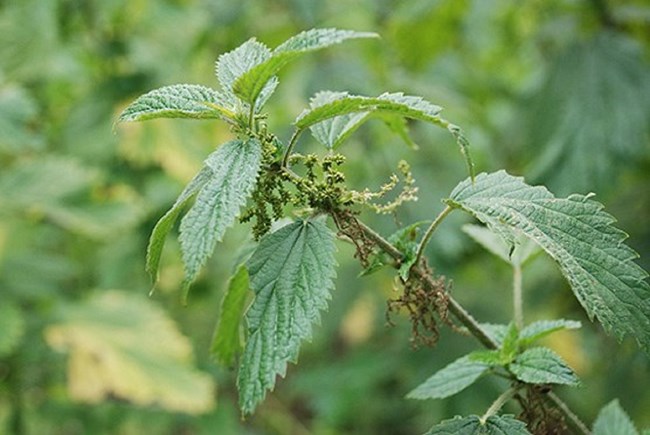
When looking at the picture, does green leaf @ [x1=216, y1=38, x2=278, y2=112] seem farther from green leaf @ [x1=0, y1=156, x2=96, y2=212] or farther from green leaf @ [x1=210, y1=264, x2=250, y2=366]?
green leaf @ [x1=0, y1=156, x2=96, y2=212]

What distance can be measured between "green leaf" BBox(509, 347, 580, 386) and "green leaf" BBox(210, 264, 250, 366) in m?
0.28

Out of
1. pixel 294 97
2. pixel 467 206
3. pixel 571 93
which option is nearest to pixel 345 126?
pixel 467 206

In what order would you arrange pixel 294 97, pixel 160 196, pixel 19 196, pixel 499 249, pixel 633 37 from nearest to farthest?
pixel 499 249 → pixel 19 196 → pixel 633 37 → pixel 160 196 → pixel 294 97

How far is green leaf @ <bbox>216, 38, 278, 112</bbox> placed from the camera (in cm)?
85

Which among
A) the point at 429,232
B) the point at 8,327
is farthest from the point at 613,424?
the point at 8,327

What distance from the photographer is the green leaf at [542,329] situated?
902 mm

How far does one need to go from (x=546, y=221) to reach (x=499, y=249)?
1.06 feet

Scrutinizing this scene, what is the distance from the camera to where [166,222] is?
79 centimetres

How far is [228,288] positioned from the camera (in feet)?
2.85

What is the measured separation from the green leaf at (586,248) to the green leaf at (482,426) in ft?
0.41

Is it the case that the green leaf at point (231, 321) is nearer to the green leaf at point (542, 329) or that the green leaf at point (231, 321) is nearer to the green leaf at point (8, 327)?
the green leaf at point (542, 329)

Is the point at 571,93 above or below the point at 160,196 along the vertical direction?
below

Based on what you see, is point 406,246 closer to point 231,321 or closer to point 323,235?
point 323,235

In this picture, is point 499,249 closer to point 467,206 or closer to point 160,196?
point 467,206
